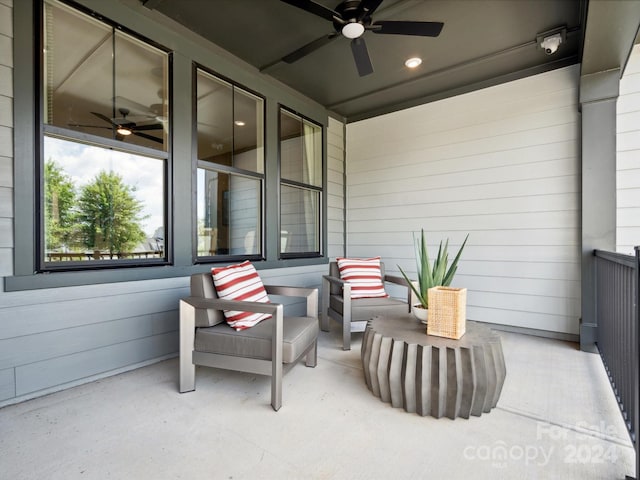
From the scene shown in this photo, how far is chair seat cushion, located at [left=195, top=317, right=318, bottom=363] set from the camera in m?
1.97

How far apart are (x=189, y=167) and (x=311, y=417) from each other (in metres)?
2.32

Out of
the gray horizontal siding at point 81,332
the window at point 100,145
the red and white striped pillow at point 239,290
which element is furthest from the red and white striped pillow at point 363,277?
the window at point 100,145

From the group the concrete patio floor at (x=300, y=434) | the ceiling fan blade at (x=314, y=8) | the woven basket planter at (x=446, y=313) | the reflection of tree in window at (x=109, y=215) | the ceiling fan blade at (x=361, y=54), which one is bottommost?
the concrete patio floor at (x=300, y=434)

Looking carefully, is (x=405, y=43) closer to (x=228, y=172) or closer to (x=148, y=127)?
(x=228, y=172)

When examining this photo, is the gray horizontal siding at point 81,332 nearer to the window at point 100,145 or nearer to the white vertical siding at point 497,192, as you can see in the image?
the window at point 100,145

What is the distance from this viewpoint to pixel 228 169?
333cm

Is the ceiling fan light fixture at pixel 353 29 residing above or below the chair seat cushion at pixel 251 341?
above

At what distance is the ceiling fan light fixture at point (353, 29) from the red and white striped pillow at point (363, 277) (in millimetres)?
2172

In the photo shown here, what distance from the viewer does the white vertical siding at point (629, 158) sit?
2898 mm

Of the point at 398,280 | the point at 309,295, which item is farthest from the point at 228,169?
the point at 398,280

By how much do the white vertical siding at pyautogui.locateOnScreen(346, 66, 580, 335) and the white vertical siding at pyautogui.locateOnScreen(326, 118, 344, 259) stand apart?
0.52 metres

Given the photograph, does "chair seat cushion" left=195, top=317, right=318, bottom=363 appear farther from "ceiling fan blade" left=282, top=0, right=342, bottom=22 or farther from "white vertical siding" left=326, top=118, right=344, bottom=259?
"white vertical siding" left=326, top=118, right=344, bottom=259

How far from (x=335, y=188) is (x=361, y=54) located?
228 centimetres

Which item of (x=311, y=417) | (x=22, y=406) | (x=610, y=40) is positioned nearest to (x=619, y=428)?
(x=311, y=417)
